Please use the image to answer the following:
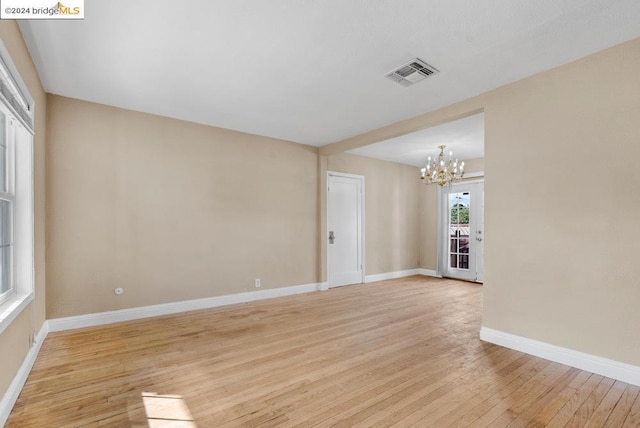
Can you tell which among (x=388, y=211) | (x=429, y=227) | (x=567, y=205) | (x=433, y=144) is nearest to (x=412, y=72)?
(x=567, y=205)

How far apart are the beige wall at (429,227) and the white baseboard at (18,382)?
708cm

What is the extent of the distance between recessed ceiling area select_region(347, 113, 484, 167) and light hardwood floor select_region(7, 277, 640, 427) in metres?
2.75

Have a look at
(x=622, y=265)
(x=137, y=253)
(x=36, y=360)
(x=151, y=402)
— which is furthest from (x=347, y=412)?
(x=137, y=253)

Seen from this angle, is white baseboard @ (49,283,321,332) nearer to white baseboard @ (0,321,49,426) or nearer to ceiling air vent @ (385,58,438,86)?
white baseboard @ (0,321,49,426)

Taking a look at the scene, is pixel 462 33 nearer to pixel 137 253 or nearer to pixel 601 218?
pixel 601 218

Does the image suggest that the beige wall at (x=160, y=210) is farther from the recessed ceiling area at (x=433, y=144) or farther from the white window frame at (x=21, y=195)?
the recessed ceiling area at (x=433, y=144)

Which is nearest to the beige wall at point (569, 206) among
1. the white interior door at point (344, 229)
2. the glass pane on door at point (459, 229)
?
the white interior door at point (344, 229)

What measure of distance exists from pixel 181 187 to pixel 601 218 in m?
4.69

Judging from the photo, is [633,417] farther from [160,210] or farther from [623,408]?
[160,210]

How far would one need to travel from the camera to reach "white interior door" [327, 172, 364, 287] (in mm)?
6020

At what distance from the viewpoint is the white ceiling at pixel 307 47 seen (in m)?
2.09

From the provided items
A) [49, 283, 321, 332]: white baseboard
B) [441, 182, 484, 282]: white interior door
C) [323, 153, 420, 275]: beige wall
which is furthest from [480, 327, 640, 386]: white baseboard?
[441, 182, 484, 282]: white interior door

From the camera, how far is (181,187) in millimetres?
4289

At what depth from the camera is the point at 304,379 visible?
2432 mm
